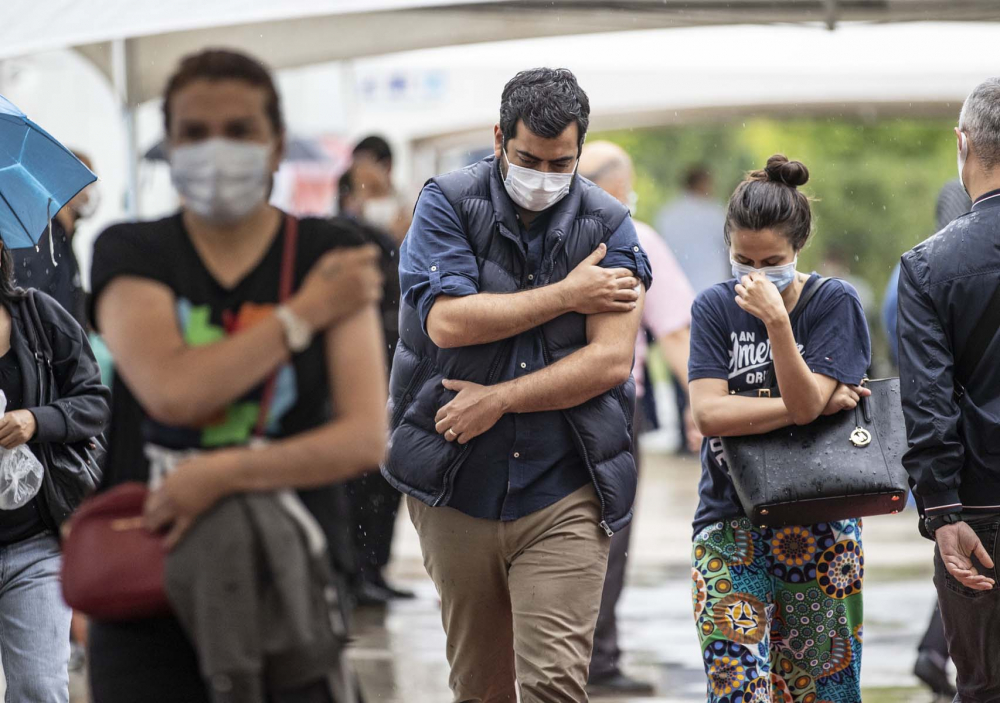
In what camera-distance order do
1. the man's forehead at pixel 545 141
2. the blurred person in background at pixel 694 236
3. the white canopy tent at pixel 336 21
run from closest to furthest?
the man's forehead at pixel 545 141
the white canopy tent at pixel 336 21
the blurred person in background at pixel 694 236

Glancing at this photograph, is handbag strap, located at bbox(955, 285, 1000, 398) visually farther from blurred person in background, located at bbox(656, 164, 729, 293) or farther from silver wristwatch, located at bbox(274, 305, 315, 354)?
blurred person in background, located at bbox(656, 164, 729, 293)

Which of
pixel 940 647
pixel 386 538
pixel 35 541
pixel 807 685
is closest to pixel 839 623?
pixel 807 685

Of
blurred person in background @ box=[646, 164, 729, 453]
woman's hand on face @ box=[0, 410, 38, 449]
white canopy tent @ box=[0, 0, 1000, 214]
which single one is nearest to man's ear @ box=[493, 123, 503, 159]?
white canopy tent @ box=[0, 0, 1000, 214]

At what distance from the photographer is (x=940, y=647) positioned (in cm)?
541

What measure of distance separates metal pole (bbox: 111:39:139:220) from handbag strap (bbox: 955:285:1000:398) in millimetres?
2373

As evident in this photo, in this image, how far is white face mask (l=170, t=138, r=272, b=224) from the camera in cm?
227

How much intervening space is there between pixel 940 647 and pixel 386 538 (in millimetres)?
2962

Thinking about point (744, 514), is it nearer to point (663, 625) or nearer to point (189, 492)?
point (189, 492)

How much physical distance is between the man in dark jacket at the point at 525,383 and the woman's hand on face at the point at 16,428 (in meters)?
0.95

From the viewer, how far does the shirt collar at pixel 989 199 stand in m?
3.55

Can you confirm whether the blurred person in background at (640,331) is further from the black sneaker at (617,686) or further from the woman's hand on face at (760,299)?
the woman's hand on face at (760,299)

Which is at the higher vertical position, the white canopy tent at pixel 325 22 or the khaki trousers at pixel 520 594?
the white canopy tent at pixel 325 22

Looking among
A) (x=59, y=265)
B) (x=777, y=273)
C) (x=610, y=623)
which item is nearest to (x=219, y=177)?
(x=777, y=273)

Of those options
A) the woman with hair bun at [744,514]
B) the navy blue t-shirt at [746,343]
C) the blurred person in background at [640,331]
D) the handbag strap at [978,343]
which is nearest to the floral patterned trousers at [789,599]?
the woman with hair bun at [744,514]
